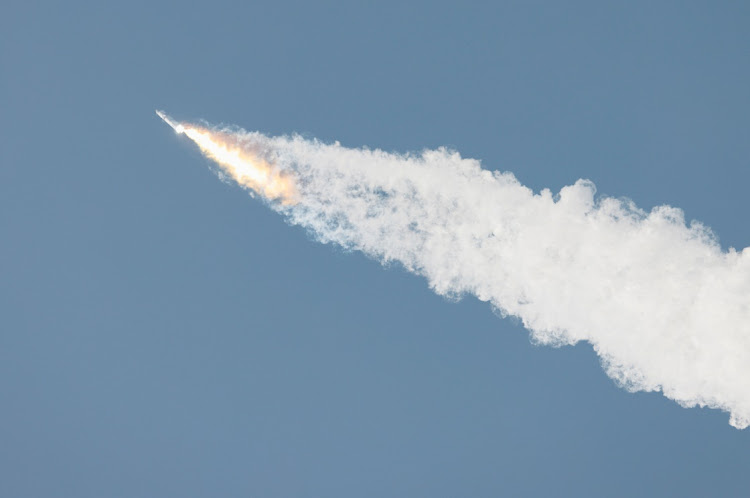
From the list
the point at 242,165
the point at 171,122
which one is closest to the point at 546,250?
the point at 242,165

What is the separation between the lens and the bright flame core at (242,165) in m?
14.6

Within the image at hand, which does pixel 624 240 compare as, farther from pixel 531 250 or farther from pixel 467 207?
pixel 467 207

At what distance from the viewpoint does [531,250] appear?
13.9m

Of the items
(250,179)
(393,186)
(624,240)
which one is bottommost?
(250,179)

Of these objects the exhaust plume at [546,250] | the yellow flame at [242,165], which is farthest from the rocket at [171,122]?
the exhaust plume at [546,250]

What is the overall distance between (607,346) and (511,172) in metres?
3.98

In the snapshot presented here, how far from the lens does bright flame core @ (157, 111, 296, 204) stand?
14586 mm

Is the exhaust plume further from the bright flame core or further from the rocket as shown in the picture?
the rocket

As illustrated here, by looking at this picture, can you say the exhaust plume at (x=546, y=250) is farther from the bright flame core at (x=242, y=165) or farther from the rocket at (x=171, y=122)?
the rocket at (x=171, y=122)

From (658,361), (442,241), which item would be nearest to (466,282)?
(442,241)

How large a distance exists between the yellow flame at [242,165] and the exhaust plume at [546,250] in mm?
24

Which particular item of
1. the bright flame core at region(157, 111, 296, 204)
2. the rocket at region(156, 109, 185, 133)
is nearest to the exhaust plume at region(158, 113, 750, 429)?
the bright flame core at region(157, 111, 296, 204)

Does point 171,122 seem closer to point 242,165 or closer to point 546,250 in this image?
point 242,165

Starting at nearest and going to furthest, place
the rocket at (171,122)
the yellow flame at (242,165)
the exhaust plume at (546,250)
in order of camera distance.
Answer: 1. the exhaust plume at (546,250)
2. the yellow flame at (242,165)
3. the rocket at (171,122)
